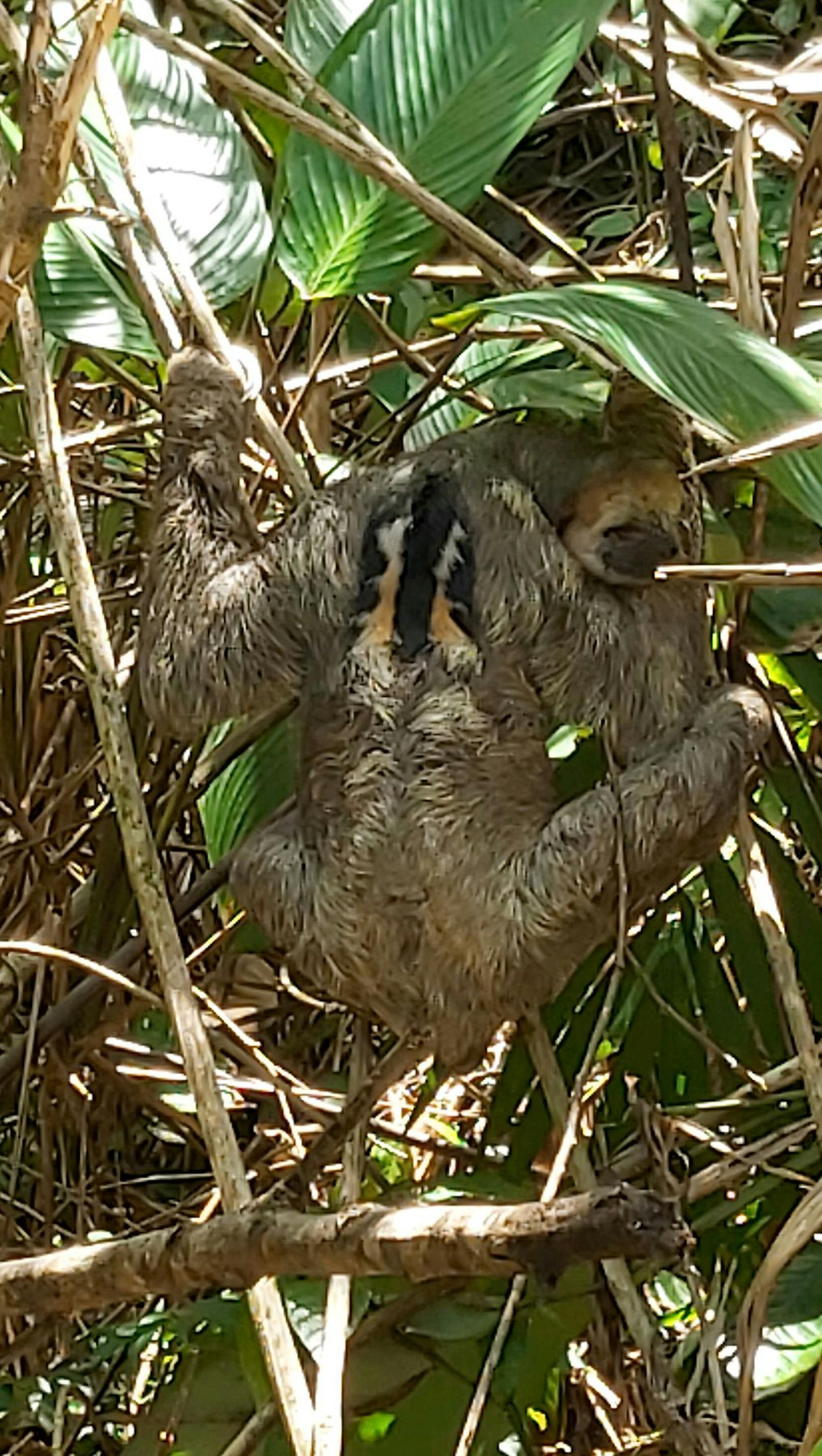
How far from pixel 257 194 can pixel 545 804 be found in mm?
591

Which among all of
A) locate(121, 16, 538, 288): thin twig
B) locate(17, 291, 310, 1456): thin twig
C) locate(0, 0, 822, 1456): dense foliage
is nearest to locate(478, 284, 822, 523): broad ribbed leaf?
locate(0, 0, 822, 1456): dense foliage

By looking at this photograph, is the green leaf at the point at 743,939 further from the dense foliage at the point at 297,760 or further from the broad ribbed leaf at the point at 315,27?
the broad ribbed leaf at the point at 315,27

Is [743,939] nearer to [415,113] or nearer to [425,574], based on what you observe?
[425,574]

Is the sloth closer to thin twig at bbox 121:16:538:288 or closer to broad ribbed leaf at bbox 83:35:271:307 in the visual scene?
thin twig at bbox 121:16:538:288

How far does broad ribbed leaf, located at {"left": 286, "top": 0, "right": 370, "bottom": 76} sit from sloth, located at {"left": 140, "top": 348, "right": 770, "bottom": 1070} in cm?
48

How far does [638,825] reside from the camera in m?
1.04

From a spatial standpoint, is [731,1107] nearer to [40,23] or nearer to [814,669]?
[814,669]

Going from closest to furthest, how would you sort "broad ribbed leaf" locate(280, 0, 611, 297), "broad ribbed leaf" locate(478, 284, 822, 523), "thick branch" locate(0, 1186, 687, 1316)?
1. "thick branch" locate(0, 1186, 687, 1316)
2. "broad ribbed leaf" locate(478, 284, 822, 523)
3. "broad ribbed leaf" locate(280, 0, 611, 297)

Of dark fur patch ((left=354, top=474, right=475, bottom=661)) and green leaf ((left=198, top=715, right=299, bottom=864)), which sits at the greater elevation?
dark fur patch ((left=354, top=474, right=475, bottom=661))

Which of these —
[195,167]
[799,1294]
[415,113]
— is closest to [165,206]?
[195,167]

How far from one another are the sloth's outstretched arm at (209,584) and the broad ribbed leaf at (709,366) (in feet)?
0.80

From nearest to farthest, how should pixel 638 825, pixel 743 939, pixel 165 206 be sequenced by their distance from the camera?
pixel 638 825 → pixel 165 206 → pixel 743 939

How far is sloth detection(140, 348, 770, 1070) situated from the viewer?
3.49 ft

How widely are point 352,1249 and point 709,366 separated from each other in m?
0.49
